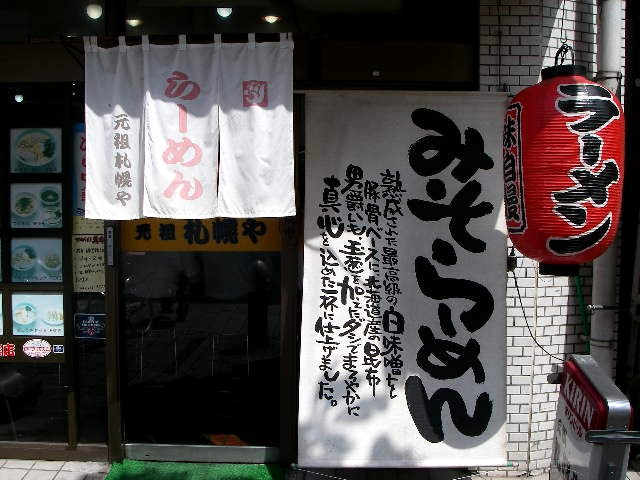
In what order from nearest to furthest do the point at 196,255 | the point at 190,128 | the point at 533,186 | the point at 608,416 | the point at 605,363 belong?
the point at 608,416
the point at 533,186
the point at 190,128
the point at 605,363
the point at 196,255

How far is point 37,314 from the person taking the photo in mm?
6789

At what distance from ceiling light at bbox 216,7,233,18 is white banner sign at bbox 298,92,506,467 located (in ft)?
5.25

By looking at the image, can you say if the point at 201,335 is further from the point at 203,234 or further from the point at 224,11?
the point at 224,11

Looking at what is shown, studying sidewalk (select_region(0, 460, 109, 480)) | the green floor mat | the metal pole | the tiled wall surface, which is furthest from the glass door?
the metal pole

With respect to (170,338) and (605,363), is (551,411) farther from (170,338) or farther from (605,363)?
(170,338)

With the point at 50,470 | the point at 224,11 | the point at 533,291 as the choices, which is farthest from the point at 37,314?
the point at 533,291

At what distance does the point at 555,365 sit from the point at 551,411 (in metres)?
0.59

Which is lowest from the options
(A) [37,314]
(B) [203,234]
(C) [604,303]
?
(A) [37,314]

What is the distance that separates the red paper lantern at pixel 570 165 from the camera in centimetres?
461

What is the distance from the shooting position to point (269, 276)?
261 inches

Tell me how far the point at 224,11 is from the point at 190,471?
17.1 feet

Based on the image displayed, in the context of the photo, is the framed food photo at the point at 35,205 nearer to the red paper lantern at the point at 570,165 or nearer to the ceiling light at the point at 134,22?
the ceiling light at the point at 134,22

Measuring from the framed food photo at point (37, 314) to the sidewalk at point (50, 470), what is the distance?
4.92 feet

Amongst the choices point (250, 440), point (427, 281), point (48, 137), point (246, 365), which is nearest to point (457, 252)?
point (427, 281)
